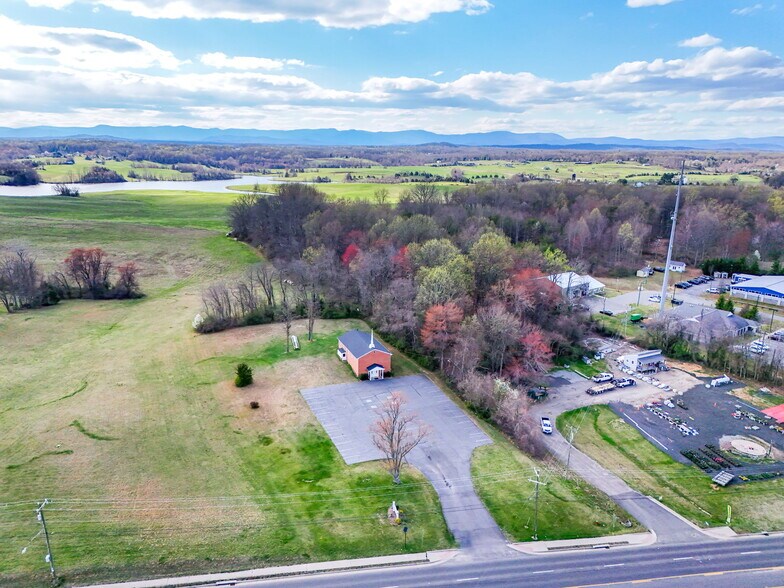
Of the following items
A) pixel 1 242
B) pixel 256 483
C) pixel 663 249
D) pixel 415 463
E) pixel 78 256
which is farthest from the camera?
pixel 663 249

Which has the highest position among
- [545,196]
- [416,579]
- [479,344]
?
[545,196]

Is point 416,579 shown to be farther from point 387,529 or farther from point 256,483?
point 256,483

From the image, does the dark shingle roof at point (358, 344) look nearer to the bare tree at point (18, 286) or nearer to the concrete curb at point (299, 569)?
the concrete curb at point (299, 569)

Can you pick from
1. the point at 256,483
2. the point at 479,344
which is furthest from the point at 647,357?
the point at 256,483

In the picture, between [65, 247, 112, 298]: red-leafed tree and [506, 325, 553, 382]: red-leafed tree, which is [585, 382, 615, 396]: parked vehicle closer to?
[506, 325, 553, 382]: red-leafed tree

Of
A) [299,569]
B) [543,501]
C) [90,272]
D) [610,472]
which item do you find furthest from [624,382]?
[90,272]

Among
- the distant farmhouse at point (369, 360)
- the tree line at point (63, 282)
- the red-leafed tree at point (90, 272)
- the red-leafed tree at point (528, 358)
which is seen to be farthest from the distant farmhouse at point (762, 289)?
the red-leafed tree at point (90, 272)
